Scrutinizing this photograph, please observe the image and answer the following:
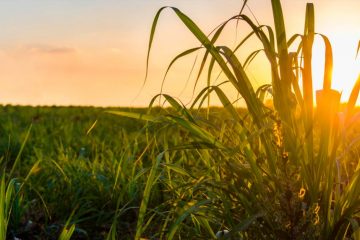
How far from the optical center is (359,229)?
7.00 feet

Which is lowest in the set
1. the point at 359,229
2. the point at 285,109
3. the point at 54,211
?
the point at 54,211

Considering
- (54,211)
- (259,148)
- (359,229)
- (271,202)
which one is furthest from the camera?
(54,211)

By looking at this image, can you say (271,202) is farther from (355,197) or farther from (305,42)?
(305,42)

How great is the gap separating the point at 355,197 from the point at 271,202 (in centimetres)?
30

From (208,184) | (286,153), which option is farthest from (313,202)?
(208,184)

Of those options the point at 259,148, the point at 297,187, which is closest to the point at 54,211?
the point at 259,148

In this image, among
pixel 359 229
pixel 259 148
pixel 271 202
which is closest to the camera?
pixel 359 229

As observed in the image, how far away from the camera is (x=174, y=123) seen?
2.36m

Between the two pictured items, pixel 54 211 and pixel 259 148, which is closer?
pixel 259 148

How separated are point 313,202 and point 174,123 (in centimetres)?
59

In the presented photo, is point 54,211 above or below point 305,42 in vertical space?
below

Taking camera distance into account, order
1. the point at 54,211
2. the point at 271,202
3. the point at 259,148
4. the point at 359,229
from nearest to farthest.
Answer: the point at 359,229
the point at 271,202
the point at 259,148
the point at 54,211

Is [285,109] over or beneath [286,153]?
over

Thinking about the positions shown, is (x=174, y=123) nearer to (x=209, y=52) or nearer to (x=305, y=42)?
(x=209, y=52)
